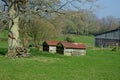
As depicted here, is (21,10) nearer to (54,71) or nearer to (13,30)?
(13,30)

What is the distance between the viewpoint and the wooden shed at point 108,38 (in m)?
84.3

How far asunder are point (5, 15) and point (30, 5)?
3.08 m

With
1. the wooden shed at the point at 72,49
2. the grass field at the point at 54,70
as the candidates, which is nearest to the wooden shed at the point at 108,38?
the wooden shed at the point at 72,49

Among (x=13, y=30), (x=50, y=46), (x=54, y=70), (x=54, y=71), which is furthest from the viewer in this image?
(x=50, y=46)

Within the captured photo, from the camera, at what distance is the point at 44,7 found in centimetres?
3036

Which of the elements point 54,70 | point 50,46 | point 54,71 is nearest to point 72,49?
point 50,46

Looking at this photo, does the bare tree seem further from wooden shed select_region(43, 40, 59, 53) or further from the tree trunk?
wooden shed select_region(43, 40, 59, 53)

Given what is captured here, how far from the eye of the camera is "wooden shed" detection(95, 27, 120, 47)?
277ft

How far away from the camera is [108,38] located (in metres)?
86.1

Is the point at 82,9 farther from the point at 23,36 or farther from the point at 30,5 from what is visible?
the point at 23,36

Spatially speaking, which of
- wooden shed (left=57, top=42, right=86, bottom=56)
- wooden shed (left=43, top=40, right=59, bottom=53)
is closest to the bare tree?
wooden shed (left=57, top=42, right=86, bottom=56)

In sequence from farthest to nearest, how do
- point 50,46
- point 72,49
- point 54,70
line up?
1. point 50,46
2. point 72,49
3. point 54,70

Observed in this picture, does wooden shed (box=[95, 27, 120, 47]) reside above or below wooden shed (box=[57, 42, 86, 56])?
above

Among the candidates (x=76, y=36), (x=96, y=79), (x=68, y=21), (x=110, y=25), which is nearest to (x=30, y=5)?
(x=68, y=21)
